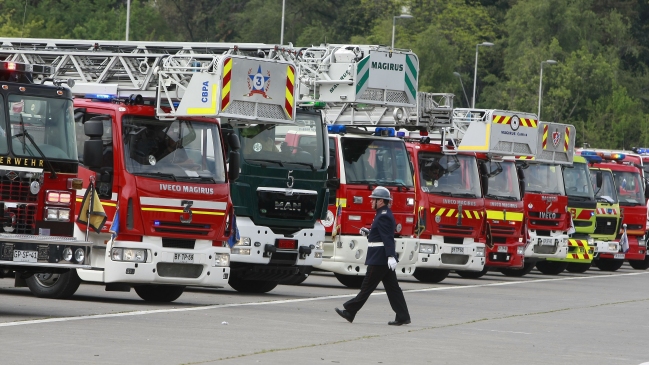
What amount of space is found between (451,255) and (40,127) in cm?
1239

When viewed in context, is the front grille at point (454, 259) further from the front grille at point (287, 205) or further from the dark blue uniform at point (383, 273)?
the dark blue uniform at point (383, 273)

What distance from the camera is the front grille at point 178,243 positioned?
58.4ft

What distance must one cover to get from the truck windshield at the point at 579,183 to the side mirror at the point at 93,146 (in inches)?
706

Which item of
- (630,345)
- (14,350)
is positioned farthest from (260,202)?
(14,350)

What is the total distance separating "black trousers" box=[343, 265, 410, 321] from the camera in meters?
16.6

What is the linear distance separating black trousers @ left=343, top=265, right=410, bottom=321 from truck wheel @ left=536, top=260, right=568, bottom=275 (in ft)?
56.6

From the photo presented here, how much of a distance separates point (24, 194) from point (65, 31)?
226 ft

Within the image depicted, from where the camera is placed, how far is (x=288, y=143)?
20797 mm

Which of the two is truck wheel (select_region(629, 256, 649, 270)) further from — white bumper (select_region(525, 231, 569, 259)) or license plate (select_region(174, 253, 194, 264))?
license plate (select_region(174, 253, 194, 264))

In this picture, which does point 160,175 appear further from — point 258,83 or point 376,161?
point 376,161

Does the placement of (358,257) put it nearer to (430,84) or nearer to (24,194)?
(24,194)

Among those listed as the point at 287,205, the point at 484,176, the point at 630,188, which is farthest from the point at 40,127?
the point at 630,188

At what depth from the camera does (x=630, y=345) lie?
614 inches

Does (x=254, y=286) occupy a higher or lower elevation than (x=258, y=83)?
lower
